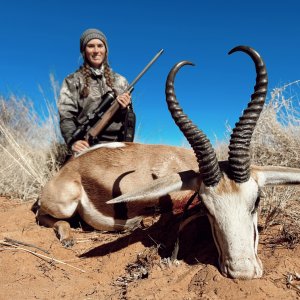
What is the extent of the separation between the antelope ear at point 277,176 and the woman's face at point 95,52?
17.7 feet

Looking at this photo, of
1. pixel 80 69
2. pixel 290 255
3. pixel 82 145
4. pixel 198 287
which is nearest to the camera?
pixel 198 287

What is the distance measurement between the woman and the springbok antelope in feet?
7.70

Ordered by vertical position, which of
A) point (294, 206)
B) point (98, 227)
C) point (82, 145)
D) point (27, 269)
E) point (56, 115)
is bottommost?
point (27, 269)

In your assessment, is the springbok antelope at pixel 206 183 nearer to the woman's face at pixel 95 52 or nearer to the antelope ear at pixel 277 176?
the antelope ear at pixel 277 176

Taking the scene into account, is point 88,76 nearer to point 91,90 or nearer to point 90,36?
point 91,90

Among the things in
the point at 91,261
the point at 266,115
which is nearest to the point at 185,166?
the point at 91,261

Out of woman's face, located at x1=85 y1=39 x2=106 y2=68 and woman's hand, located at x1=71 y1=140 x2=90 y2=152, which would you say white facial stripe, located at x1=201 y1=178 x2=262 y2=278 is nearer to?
woman's hand, located at x1=71 y1=140 x2=90 y2=152

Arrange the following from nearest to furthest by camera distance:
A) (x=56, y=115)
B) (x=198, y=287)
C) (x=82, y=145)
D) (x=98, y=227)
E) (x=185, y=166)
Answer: (x=198, y=287) → (x=185, y=166) → (x=98, y=227) → (x=82, y=145) → (x=56, y=115)

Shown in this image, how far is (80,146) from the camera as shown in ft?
22.8

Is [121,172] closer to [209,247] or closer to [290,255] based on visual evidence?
[209,247]

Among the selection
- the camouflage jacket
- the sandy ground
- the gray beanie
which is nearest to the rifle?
the camouflage jacket

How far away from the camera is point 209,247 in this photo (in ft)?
13.7

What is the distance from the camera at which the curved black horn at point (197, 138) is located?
3693 mm

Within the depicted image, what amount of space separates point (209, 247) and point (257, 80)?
69.8 inches
